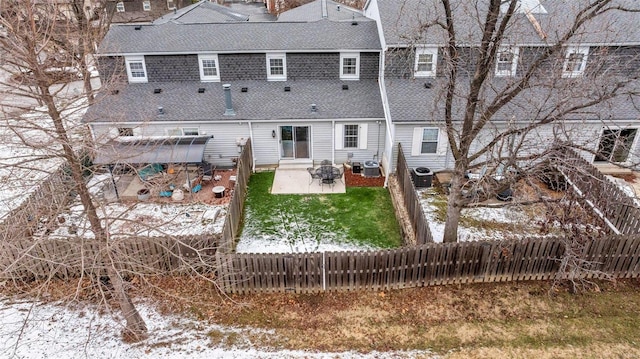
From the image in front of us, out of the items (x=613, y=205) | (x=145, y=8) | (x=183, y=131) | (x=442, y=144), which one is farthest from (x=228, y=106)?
(x=145, y=8)

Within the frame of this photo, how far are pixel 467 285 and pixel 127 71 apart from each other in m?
17.5

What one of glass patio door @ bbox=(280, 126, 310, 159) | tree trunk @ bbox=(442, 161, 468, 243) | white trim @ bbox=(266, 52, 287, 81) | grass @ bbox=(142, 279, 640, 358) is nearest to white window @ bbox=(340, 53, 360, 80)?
white trim @ bbox=(266, 52, 287, 81)

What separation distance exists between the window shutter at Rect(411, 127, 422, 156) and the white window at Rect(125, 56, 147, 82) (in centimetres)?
1287

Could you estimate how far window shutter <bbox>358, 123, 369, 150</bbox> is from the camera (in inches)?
728

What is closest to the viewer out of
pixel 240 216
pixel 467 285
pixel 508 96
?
pixel 508 96

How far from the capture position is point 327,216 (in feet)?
51.9

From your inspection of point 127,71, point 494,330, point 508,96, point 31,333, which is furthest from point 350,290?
point 127,71

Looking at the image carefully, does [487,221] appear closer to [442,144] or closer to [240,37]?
[442,144]

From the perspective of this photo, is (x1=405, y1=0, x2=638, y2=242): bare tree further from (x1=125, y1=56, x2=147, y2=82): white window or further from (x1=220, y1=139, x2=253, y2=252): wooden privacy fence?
(x1=125, y1=56, x2=147, y2=82): white window

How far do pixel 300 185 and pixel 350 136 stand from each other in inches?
126

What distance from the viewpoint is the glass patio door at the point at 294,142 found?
740 inches

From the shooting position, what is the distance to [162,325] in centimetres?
1083

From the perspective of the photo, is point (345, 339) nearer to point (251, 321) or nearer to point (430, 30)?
point (251, 321)

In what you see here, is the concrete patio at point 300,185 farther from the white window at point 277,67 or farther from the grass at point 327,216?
the white window at point 277,67
